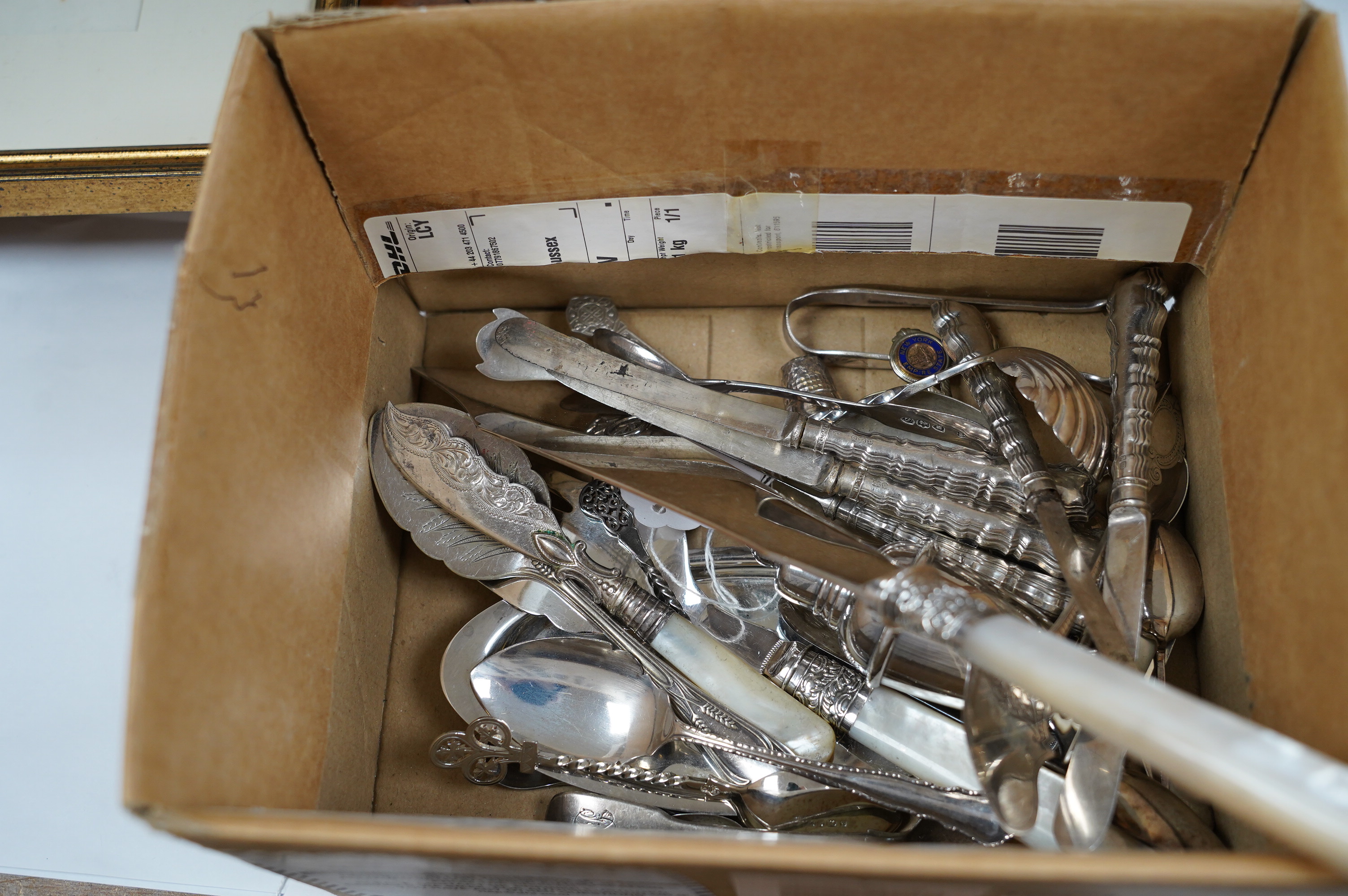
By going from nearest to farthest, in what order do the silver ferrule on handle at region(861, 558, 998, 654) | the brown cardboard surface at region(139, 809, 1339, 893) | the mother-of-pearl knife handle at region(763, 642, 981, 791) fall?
1. the brown cardboard surface at region(139, 809, 1339, 893)
2. the silver ferrule on handle at region(861, 558, 998, 654)
3. the mother-of-pearl knife handle at region(763, 642, 981, 791)

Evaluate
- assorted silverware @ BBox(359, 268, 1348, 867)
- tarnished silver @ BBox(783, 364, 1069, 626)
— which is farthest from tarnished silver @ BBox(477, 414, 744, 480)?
tarnished silver @ BBox(783, 364, 1069, 626)

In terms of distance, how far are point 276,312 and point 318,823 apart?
→ 0.91 feet

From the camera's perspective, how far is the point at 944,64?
509 mm

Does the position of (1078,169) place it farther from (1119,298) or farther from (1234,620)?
(1234,620)

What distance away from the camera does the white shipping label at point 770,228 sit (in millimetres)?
573

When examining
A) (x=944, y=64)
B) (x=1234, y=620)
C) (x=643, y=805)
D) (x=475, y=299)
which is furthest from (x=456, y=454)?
(x=1234, y=620)

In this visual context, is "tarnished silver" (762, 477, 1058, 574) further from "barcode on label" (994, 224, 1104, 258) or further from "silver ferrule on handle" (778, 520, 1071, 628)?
"barcode on label" (994, 224, 1104, 258)

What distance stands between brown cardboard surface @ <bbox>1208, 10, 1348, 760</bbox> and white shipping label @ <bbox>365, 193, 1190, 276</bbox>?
2.6 inches

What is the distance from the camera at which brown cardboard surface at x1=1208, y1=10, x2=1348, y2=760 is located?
1.42ft

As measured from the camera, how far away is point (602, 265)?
66 centimetres

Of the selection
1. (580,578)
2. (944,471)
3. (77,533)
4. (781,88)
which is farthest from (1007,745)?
(77,533)

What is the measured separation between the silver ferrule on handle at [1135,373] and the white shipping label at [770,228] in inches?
1.4

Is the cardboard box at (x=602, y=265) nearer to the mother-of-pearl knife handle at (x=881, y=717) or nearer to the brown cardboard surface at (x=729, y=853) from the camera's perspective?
the brown cardboard surface at (x=729, y=853)

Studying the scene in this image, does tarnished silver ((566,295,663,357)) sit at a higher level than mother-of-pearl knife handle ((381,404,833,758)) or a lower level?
higher
